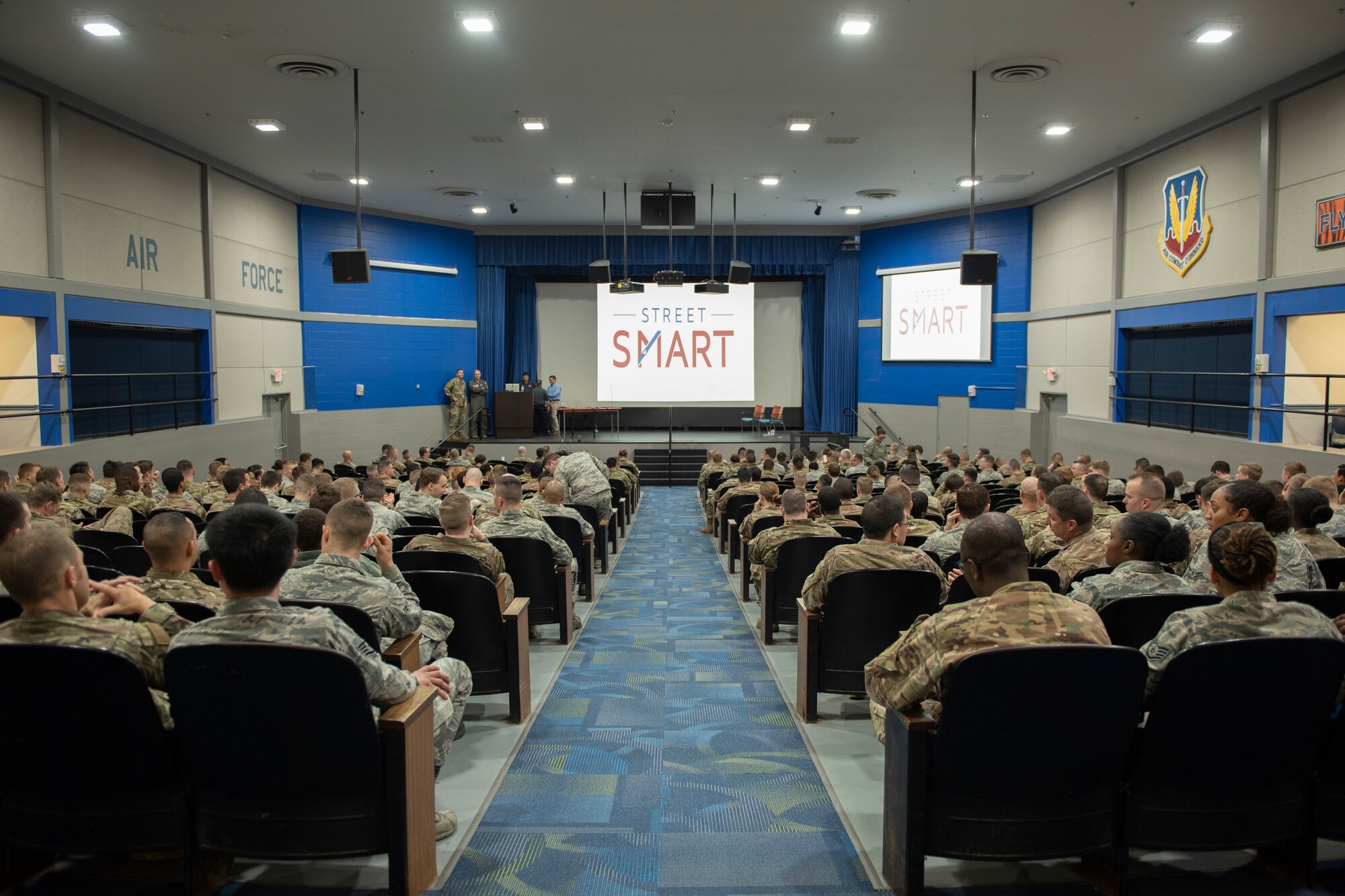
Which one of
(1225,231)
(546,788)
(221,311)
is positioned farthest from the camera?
(221,311)

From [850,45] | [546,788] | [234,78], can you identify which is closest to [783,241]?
[850,45]

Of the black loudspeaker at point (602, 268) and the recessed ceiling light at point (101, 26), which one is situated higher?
the recessed ceiling light at point (101, 26)

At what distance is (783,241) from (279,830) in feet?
56.9

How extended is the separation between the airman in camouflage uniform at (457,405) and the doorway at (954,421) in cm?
914

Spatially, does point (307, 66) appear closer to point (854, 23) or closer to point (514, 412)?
point (854, 23)

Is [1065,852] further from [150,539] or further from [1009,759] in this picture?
[150,539]

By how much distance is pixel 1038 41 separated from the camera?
7930 mm

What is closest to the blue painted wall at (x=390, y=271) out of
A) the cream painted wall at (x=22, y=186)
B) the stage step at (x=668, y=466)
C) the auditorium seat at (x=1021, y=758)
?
the stage step at (x=668, y=466)

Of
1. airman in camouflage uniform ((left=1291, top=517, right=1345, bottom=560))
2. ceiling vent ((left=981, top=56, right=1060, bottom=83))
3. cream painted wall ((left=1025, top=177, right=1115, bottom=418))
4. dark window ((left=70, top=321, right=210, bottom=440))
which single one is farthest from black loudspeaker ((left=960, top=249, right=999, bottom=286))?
dark window ((left=70, top=321, right=210, bottom=440))

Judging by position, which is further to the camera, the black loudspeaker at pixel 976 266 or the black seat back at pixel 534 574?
the black loudspeaker at pixel 976 266

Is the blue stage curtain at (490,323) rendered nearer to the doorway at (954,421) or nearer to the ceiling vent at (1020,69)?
the doorway at (954,421)

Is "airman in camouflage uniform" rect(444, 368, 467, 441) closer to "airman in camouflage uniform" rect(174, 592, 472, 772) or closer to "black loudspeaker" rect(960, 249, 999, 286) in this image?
"black loudspeaker" rect(960, 249, 999, 286)

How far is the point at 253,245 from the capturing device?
13.5 metres

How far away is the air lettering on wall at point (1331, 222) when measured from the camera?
27.3 feet
